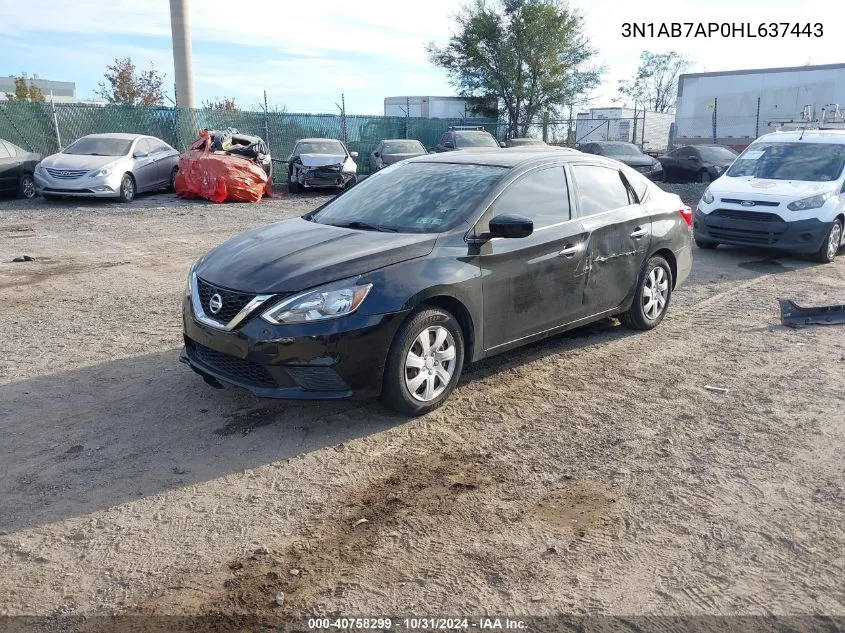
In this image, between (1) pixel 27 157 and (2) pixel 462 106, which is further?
(2) pixel 462 106

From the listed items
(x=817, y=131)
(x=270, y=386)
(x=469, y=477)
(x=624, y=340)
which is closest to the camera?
(x=469, y=477)

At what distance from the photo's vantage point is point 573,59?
135 ft

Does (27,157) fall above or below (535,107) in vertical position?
below

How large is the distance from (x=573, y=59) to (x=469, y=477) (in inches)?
1603

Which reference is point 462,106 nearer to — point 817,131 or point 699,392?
point 817,131

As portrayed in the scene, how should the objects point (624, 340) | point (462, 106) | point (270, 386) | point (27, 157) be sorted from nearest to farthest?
point (270, 386)
point (624, 340)
point (27, 157)
point (462, 106)

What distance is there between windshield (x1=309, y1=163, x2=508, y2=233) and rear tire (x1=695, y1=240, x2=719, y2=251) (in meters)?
6.86

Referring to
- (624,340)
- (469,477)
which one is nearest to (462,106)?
(624,340)

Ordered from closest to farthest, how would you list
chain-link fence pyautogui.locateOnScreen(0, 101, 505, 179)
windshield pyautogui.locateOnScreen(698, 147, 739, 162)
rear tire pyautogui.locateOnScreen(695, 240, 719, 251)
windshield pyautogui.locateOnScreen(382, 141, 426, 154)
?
rear tire pyautogui.locateOnScreen(695, 240, 719, 251)
chain-link fence pyautogui.locateOnScreen(0, 101, 505, 179)
windshield pyautogui.locateOnScreen(382, 141, 426, 154)
windshield pyautogui.locateOnScreen(698, 147, 739, 162)

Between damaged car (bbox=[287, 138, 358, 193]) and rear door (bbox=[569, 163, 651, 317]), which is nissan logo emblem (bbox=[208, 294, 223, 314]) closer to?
rear door (bbox=[569, 163, 651, 317])

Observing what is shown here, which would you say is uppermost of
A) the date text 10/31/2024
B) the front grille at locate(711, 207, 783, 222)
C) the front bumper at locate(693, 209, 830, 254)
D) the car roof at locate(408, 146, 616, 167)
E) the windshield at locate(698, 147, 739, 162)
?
the windshield at locate(698, 147, 739, 162)

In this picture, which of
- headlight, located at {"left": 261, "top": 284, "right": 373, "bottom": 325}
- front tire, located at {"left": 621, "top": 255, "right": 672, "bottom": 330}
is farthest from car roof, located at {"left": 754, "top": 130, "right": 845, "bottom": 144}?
headlight, located at {"left": 261, "top": 284, "right": 373, "bottom": 325}

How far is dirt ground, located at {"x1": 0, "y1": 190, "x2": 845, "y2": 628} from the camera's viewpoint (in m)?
3.08

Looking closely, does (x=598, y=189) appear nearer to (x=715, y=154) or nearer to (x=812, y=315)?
(x=812, y=315)
